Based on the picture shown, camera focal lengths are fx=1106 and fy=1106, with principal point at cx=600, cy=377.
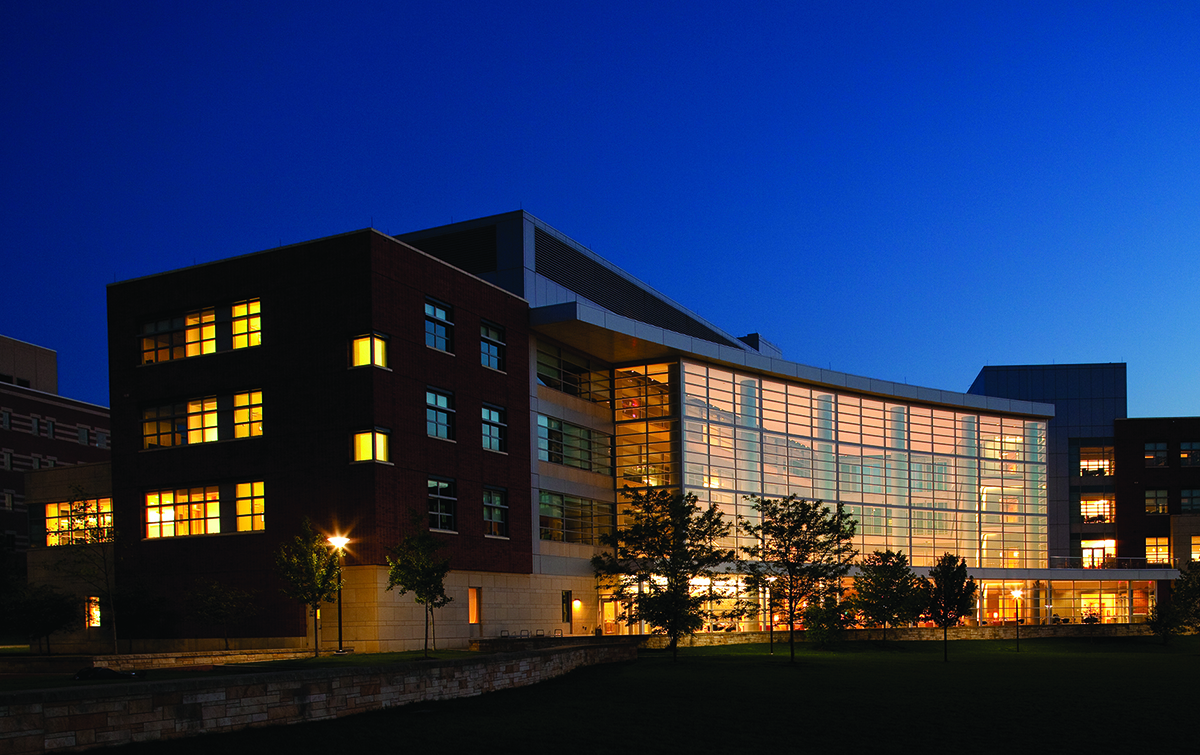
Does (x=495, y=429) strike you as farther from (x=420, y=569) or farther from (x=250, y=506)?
(x=420, y=569)

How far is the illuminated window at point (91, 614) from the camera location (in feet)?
155

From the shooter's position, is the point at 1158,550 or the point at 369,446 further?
the point at 1158,550

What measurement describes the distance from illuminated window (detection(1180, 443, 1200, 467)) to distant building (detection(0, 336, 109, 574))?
8952cm

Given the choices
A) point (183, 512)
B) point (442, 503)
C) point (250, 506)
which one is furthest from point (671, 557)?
point (183, 512)

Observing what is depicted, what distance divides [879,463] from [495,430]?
2803 cm

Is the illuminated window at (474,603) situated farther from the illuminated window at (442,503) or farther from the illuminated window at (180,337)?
the illuminated window at (180,337)

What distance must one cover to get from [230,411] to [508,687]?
70.9ft

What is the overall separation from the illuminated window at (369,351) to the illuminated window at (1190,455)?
77.2m

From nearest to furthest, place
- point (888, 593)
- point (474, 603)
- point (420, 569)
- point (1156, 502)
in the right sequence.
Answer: point (420, 569) → point (474, 603) → point (888, 593) → point (1156, 502)

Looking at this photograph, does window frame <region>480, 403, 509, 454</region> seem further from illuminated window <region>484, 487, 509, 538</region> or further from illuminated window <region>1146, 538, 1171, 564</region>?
illuminated window <region>1146, 538, 1171, 564</region>

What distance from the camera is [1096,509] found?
95.7 m

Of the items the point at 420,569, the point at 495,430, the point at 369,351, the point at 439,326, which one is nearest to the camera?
the point at 420,569

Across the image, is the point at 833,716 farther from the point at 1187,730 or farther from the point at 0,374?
the point at 0,374

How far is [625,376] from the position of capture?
57.8 meters
